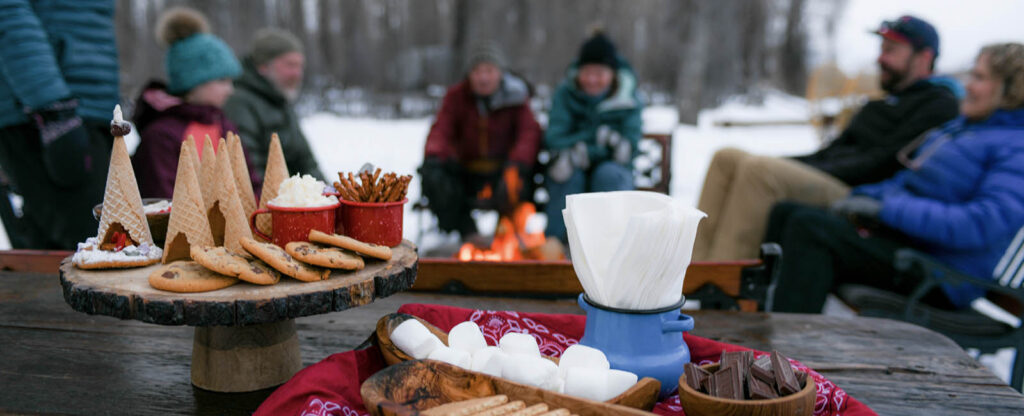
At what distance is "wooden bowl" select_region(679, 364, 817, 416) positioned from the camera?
845mm

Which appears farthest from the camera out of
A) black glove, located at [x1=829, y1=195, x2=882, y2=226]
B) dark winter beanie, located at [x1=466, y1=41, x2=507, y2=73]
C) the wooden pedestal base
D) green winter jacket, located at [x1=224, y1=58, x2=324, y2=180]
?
dark winter beanie, located at [x1=466, y1=41, x2=507, y2=73]

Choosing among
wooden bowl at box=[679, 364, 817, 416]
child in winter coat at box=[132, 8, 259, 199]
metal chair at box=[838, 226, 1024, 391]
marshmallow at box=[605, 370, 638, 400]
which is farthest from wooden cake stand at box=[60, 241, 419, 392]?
metal chair at box=[838, 226, 1024, 391]

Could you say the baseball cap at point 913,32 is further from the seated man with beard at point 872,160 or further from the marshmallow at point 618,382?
the marshmallow at point 618,382

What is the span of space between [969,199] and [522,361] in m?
2.46

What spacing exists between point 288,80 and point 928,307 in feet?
11.1

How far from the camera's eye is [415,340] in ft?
3.37

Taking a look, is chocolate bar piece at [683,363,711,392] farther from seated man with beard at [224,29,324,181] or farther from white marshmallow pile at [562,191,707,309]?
seated man with beard at [224,29,324,181]

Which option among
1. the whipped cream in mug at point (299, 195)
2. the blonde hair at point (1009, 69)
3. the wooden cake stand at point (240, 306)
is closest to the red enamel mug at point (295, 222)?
the whipped cream in mug at point (299, 195)

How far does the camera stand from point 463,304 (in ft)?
6.54

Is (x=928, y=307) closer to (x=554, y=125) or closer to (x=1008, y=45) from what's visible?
(x=1008, y=45)

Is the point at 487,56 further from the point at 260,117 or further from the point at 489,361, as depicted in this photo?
the point at 489,361

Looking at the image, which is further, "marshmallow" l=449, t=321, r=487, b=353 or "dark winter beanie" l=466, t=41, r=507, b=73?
"dark winter beanie" l=466, t=41, r=507, b=73

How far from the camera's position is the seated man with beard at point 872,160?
323 cm

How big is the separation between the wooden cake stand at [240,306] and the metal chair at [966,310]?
6.87ft
